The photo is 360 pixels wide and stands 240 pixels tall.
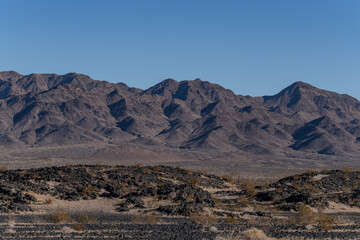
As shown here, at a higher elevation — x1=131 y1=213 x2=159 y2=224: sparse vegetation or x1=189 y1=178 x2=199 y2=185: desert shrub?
x1=189 y1=178 x2=199 y2=185: desert shrub

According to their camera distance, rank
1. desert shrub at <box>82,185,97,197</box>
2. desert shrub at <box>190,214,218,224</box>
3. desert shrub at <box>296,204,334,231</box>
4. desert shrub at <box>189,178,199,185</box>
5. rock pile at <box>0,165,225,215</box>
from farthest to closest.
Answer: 1. desert shrub at <box>189,178,199,185</box>
2. desert shrub at <box>82,185,97,197</box>
3. rock pile at <box>0,165,225,215</box>
4. desert shrub at <box>190,214,218,224</box>
5. desert shrub at <box>296,204,334,231</box>

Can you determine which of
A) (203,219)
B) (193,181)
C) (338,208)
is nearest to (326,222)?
(203,219)

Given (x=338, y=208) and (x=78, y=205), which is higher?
(x=338, y=208)

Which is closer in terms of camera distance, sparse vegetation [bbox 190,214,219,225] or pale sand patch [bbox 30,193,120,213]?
sparse vegetation [bbox 190,214,219,225]

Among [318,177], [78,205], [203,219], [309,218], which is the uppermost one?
[318,177]

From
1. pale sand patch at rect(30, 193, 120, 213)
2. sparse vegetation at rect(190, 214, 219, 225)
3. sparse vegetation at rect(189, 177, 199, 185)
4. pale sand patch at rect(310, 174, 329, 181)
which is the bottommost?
pale sand patch at rect(30, 193, 120, 213)

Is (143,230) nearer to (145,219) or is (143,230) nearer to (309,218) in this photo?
(145,219)

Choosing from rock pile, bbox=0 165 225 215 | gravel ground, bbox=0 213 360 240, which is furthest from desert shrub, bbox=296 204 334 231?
rock pile, bbox=0 165 225 215

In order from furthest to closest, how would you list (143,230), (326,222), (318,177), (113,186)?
(318,177)
(113,186)
(326,222)
(143,230)

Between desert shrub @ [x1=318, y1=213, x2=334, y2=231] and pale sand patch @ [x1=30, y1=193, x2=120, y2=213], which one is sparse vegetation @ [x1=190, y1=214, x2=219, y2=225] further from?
pale sand patch @ [x1=30, y1=193, x2=120, y2=213]

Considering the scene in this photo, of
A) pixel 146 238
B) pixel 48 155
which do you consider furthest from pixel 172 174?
pixel 48 155

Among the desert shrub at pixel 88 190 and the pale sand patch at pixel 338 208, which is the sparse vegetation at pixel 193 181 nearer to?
the desert shrub at pixel 88 190

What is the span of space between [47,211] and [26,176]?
9.98 m

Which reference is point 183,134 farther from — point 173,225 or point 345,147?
point 173,225
